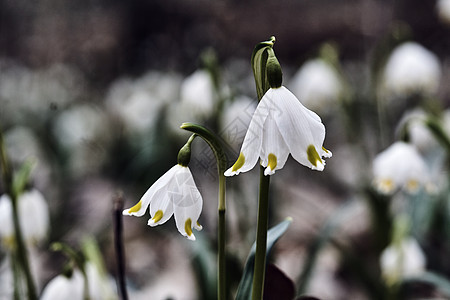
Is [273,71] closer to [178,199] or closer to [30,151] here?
[178,199]

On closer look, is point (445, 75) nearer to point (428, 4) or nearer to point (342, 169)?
point (428, 4)

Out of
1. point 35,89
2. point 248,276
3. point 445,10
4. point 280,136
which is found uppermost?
point 445,10

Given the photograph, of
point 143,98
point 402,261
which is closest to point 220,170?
point 402,261

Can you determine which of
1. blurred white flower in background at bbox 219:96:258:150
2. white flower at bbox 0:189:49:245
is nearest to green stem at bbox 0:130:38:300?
white flower at bbox 0:189:49:245

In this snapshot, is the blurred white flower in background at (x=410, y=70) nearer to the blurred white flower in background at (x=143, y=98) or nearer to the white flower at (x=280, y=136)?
the blurred white flower in background at (x=143, y=98)

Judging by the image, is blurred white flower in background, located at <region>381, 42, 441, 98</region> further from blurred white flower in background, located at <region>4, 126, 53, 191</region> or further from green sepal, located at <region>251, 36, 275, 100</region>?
blurred white flower in background, located at <region>4, 126, 53, 191</region>

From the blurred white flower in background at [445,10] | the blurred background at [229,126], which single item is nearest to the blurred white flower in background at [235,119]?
the blurred background at [229,126]
